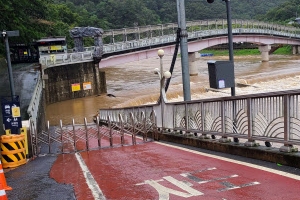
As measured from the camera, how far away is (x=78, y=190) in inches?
240

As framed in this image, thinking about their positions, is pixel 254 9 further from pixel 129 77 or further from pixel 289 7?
pixel 129 77

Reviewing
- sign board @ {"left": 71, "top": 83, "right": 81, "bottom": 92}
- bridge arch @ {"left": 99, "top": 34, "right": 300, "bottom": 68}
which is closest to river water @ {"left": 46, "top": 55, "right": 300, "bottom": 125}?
sign board @ {"left": 71, "top": 83, "right": 81, "bottom": 92}

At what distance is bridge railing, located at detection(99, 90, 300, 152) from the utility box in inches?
29.7

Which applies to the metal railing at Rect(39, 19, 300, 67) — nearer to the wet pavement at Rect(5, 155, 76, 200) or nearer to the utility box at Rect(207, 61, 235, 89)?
the utility box at Rect(207, 61, 235, 89)

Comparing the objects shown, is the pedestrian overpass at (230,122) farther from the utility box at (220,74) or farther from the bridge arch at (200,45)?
the bridge arch at (200,45)

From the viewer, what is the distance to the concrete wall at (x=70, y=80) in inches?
1441

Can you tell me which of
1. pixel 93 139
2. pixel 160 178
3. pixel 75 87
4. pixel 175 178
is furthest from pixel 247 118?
pixel 75 87

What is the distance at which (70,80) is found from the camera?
38.4 meters

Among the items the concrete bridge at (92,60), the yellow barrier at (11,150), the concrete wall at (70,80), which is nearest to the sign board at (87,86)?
the concrete bridge at (92,60)

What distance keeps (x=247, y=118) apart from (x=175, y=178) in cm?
207

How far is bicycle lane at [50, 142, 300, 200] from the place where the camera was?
5.32 m

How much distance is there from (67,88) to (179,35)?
2827cm

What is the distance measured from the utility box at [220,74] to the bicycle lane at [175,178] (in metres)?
2.08

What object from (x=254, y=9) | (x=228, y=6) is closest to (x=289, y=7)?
(x=254, y=9)
